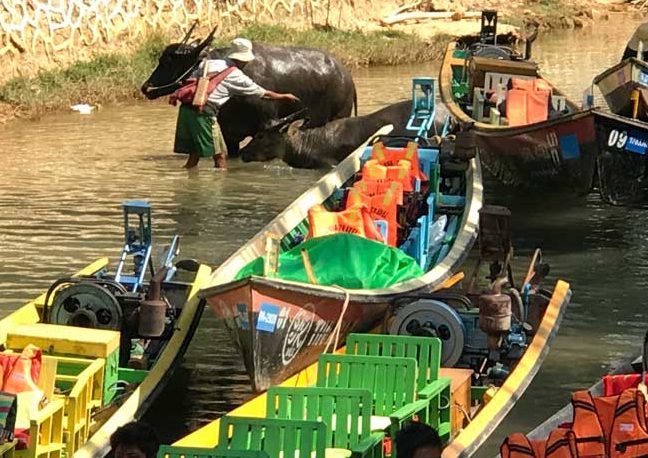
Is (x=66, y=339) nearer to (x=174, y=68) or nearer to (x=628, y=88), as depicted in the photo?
(x=628, y=88)

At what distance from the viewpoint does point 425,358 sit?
994 centimetres

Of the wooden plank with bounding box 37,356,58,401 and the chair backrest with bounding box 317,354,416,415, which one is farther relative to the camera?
the chair backrest with bounding box 317,354,416,415

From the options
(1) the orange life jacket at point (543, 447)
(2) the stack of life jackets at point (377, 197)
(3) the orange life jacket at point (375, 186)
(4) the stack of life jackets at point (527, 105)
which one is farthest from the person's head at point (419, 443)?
(4) the stack of life jackets at point (527, 105)

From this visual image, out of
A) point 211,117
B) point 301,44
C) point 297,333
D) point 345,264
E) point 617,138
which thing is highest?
point 617,138

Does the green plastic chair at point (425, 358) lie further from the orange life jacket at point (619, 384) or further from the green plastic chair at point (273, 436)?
the orange life jacket at point (619, 384)

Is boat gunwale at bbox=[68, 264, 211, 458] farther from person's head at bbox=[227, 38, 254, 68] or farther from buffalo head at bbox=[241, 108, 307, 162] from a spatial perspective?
buffalo head at bbox=[241, 108, 307, 162]

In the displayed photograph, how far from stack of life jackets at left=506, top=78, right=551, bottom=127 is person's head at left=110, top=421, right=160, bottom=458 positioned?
12355 mm

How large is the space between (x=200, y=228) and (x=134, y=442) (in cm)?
1056

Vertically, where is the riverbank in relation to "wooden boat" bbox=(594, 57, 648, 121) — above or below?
below

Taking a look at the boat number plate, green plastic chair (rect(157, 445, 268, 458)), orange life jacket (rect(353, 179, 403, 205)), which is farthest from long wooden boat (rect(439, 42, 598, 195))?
green plastic chair (rect(157, 445, 268, 458))

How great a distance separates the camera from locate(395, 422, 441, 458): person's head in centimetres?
640

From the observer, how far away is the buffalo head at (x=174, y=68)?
2058 centimetres

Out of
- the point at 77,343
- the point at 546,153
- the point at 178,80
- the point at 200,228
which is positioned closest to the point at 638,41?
the point at 546,153

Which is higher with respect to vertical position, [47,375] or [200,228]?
[47,375]
